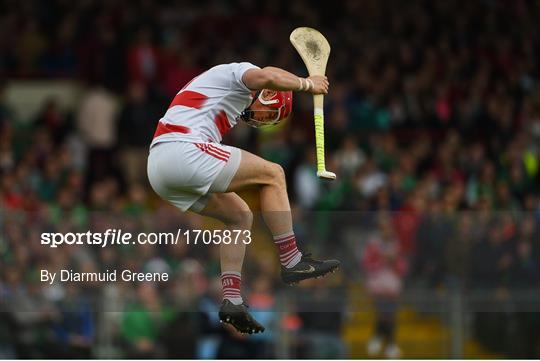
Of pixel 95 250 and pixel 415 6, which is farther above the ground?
pixel 415 6

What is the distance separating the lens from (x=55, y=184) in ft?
49.0

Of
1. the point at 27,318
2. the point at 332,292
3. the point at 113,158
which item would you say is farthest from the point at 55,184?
the point at 332,292

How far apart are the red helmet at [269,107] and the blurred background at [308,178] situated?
3144 millimetres

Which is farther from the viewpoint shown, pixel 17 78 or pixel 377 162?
pixel 17 78

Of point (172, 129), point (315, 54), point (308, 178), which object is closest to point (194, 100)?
point (172, 129)

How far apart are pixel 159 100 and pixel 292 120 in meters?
1.64

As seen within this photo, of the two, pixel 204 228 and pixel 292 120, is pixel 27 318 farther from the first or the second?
pixel 292 120

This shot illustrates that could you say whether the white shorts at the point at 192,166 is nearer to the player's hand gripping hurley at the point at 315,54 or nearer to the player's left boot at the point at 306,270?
the player's hand gripping hurley at the point at 315,54

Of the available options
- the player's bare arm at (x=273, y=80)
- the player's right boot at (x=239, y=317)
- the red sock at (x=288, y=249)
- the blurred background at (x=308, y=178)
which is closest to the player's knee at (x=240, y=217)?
the red sock at (x=288, y=249)

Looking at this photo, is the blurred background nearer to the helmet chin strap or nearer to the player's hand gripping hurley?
the helmet chin strap

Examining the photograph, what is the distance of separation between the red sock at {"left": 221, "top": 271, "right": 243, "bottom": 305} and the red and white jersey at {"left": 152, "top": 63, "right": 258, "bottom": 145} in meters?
0.96

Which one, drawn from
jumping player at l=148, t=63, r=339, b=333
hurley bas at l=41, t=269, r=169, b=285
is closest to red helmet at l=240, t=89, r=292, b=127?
jumping player at l=148, t=63, r=339, b=333

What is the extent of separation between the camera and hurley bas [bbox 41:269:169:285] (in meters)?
12.5

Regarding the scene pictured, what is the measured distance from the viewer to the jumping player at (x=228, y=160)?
9.13m
